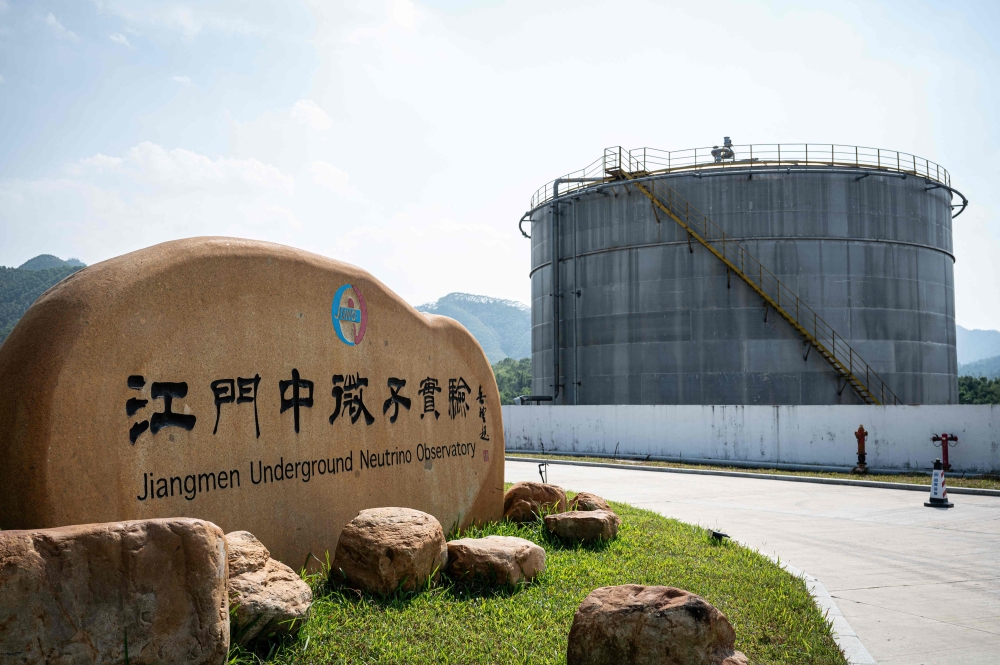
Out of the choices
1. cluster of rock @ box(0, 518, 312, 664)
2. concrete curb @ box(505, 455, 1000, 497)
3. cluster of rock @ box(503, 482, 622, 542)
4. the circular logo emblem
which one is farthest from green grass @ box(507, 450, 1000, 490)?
cluster of rock @ box(0, 518, 312, 664)

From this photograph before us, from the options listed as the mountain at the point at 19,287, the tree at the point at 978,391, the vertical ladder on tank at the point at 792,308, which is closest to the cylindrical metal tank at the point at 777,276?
the vertical ladder on tank at the point at 792,308

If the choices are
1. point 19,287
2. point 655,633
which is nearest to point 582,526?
point 655,633

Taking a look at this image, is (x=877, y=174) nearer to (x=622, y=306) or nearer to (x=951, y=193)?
(x=951, y=193)

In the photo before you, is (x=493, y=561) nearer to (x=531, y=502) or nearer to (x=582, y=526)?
(x=582, y=526)

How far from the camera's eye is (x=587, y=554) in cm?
842

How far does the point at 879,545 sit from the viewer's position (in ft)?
33.4

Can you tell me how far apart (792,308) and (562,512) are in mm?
17672

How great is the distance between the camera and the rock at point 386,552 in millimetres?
6285

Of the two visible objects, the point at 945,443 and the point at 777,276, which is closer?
the point at 945,443

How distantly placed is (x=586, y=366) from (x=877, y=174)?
11.9m

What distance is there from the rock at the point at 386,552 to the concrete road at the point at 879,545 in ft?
11.9

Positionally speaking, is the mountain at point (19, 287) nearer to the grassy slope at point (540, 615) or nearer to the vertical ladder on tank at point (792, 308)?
the vertical ladder on tank at point (792, 308)

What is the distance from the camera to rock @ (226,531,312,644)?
4949 mm

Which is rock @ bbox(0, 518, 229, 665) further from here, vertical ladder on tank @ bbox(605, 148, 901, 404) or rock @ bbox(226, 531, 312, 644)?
vertical ladder on tank @ bbox(605, 148, 901, 404)
